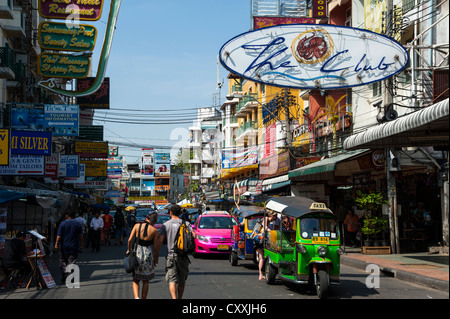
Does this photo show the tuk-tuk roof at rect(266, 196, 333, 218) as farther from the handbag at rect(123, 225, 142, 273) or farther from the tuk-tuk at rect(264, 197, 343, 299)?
the handbag at rect(123, 225, 142, 273)

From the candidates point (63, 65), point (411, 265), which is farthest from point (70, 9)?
point (411, 265)

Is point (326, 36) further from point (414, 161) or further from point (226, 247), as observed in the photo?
point (226, 247)

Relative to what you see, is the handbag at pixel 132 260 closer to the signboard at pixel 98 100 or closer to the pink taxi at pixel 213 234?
the pink taxi at pixel 213 234

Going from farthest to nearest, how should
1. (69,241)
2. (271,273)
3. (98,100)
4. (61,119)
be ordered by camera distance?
(98,100) < (61,119) < (69,241) < (271,273)

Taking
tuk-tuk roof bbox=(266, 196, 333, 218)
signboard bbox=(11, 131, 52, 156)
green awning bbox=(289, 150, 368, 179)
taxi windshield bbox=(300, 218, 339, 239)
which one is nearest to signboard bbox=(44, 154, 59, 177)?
signboard bbox=(11, 131, 52, 156)

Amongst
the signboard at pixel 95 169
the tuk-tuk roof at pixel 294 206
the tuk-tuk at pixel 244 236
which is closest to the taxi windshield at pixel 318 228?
the tuk-tuk roof at pixel 294 206

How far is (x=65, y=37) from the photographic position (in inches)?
1064

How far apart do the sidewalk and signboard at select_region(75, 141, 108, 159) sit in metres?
21.9

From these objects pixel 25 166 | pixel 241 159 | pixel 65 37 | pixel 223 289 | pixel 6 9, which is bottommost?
pixel 223 289

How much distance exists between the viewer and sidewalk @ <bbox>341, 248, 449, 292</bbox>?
1336 cm

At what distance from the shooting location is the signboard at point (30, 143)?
873 inches

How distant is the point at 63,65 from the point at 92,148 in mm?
13340

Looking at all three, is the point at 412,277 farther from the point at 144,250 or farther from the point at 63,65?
the point at 63,65
